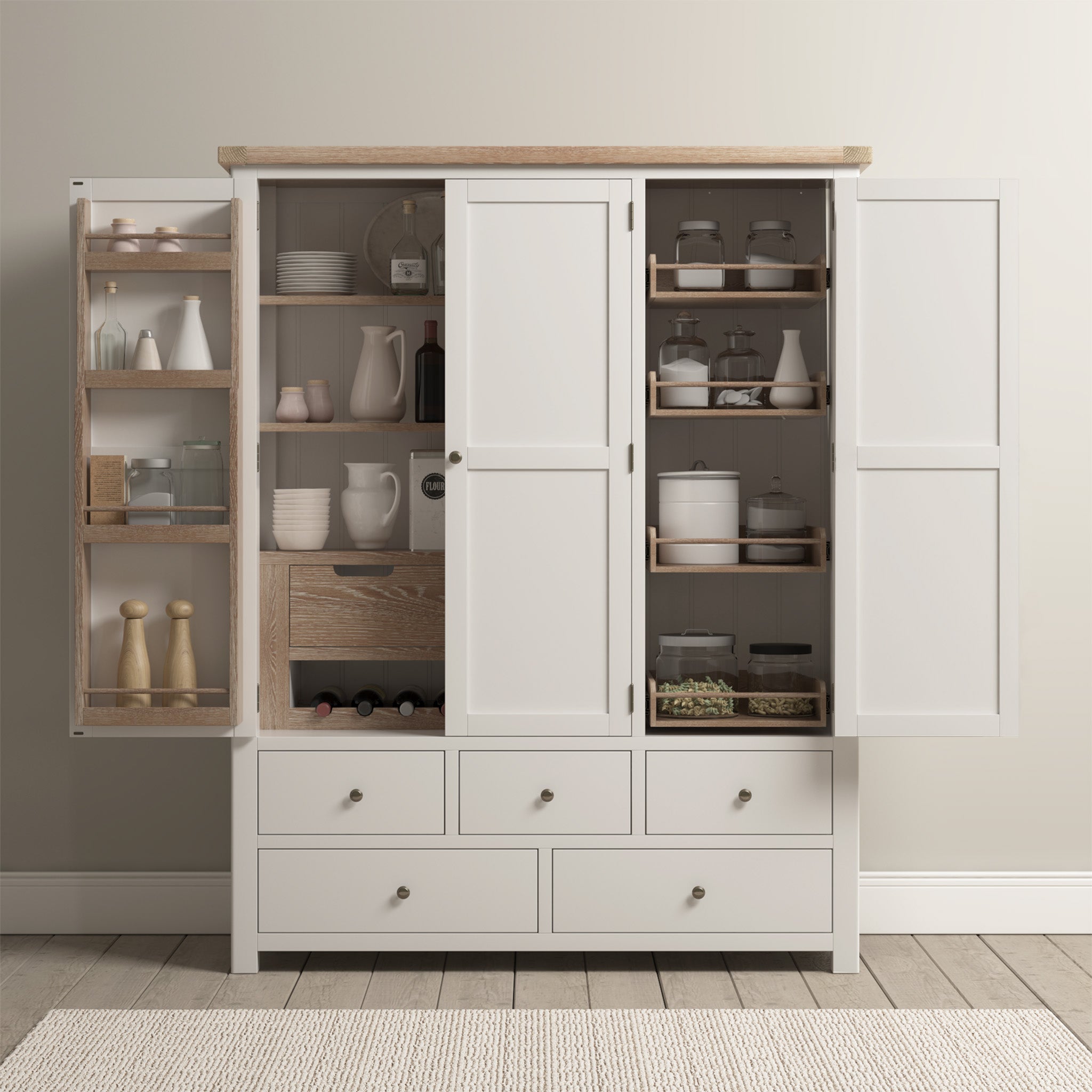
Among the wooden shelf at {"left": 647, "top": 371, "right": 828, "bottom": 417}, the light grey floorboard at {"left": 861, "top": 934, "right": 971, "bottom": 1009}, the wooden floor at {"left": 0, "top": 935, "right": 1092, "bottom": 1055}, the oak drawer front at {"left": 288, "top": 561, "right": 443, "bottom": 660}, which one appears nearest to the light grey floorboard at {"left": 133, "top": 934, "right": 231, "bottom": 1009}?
the wooden floor at {"left": 0, "top": 935, "right": 1092, "bottom": 1055}

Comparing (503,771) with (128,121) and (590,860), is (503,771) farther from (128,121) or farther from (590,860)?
(128,121)

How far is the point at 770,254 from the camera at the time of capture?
2748 mm

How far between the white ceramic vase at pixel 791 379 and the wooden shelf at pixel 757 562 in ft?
1.04

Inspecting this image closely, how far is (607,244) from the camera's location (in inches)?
101

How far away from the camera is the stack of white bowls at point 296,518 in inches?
108

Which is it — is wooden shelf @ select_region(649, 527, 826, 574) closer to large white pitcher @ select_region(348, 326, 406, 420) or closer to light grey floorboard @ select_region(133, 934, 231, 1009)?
large white pitcher @ select_region(348, 326, 406, 420)

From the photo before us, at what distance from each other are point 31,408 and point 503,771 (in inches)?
66.3

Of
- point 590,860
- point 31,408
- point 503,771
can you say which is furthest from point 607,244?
point 31,408

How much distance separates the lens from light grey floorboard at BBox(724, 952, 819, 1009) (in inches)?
98.2

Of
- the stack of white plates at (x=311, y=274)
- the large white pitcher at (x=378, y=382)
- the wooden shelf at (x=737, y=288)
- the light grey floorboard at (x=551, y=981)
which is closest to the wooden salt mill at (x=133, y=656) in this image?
the large white pitcher at (x=378, y=382)

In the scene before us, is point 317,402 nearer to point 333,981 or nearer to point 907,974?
point 333,981

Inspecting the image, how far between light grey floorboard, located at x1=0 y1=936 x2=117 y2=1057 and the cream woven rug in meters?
0.07

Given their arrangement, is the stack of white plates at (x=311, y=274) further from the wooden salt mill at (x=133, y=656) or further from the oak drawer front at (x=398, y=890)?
the oak drawer front at (x=398, y=890)

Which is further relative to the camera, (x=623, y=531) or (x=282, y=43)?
(x=282, y=43)
